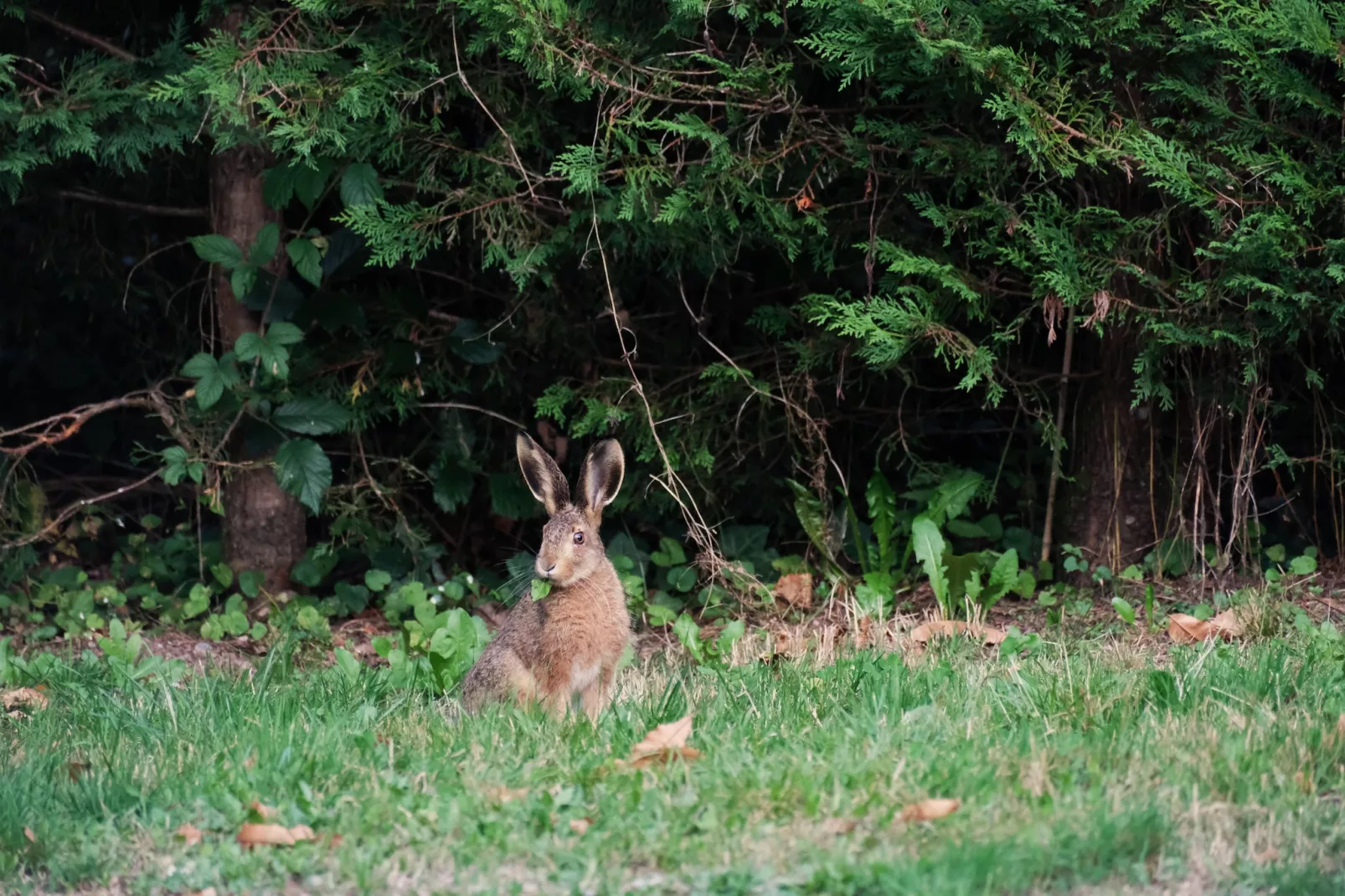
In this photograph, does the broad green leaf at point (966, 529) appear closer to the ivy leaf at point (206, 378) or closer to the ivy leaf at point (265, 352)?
the ivy leaf at point (265, 352)

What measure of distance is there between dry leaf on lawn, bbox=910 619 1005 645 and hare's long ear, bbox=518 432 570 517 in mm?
1634

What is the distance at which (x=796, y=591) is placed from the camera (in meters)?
7.23

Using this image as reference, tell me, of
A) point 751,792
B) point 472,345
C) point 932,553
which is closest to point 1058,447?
point 932,553

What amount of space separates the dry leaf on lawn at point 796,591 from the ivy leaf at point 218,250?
10.2ft

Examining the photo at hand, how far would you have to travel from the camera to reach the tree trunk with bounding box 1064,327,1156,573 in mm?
7016

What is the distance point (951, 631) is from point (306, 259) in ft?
11.4

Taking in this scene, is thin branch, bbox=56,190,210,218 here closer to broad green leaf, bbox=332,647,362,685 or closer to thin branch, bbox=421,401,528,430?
thin branch, bbox=421,401,528,430

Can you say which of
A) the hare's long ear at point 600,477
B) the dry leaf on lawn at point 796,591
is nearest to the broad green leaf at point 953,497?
the dry leaf on lawn at point 796,591

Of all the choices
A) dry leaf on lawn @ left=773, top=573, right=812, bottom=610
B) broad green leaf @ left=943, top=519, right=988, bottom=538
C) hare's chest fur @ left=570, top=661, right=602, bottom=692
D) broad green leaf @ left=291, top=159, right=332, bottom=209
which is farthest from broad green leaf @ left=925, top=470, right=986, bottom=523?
broad green leaf @ left=291, top=159, right=332, bottom=209

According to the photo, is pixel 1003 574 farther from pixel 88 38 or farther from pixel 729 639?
pixel 88 38

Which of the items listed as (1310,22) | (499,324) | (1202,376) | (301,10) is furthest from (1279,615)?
(301,10)

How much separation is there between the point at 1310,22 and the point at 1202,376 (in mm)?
1800

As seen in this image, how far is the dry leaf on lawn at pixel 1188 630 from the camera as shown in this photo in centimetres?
602

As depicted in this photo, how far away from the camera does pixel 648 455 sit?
22.8ft
